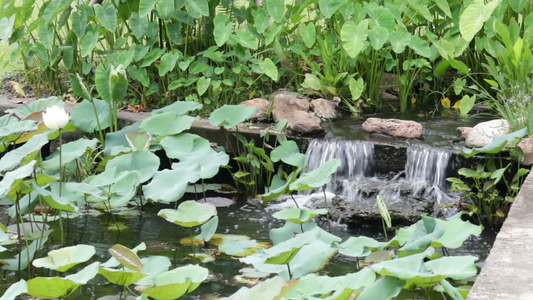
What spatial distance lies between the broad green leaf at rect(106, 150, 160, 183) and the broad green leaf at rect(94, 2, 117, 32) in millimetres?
1695

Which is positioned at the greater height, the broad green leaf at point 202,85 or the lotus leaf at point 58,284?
the broad green leaf at point 202,85

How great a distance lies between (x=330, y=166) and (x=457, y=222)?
88cm

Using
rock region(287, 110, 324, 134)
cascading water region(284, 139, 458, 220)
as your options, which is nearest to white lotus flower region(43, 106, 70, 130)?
cascading water region(284, 139, 458, 220)

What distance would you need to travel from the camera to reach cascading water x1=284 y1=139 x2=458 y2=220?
4320 mm

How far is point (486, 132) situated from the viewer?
442 cm


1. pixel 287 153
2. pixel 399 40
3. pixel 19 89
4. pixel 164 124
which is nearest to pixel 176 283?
pixel 164 124

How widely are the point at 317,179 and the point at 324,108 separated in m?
1.59

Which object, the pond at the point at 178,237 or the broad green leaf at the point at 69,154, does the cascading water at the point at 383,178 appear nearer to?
the pond at the point at 178,237

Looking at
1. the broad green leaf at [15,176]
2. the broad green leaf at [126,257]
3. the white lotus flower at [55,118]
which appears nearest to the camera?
the broad green leaf at [126,257]

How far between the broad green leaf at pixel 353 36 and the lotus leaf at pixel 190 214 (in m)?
1.93

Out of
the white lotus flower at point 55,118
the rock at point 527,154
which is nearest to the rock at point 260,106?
the rock at point 527,154

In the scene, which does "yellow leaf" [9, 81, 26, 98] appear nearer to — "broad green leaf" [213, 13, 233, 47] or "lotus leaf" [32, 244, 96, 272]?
"broad green leaf" [213, 13, 233, 47]

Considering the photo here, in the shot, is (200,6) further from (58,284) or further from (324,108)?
(58,284)

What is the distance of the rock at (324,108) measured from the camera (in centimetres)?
516
